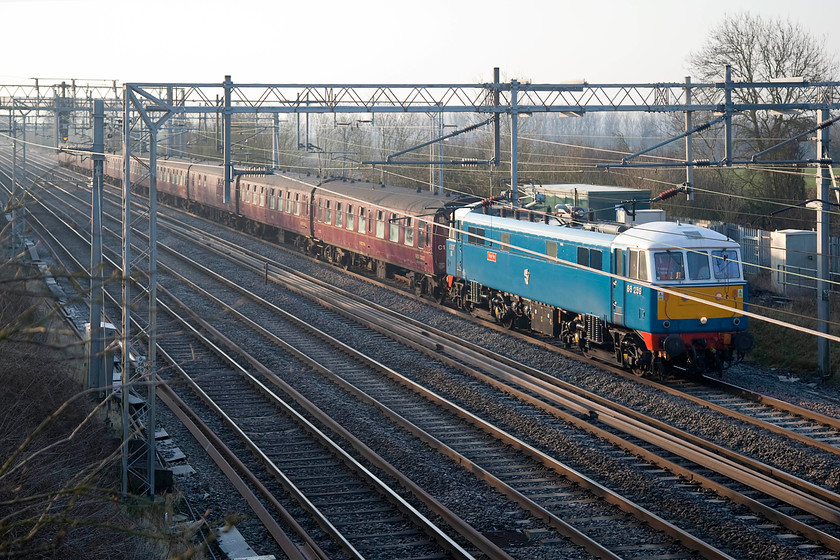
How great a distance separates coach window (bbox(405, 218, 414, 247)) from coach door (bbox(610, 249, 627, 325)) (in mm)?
9843

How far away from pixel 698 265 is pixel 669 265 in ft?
2.21

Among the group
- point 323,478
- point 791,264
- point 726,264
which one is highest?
point 726,264

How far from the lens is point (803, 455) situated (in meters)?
13.3

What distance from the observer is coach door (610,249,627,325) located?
58.2 ft

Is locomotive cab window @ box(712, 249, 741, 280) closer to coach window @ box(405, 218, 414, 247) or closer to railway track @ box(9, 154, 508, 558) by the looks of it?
railway track @ box(9, 154, 508, 558)

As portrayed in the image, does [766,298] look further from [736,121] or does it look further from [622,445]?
[736,121]

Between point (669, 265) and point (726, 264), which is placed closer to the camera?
point (669, 265)

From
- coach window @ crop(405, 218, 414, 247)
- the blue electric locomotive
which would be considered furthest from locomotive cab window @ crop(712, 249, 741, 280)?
coach window @ crop(405, 218, 414, 247)

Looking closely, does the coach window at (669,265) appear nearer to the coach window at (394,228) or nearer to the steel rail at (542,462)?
the steel rail at (542,462)

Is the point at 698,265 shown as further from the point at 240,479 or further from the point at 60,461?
the point at 60,461

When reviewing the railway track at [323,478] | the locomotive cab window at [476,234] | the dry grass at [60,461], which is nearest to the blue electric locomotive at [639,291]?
the locomotive cab window at [476,234]

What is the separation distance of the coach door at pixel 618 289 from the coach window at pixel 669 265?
0.75m

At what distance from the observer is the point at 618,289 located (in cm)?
1789

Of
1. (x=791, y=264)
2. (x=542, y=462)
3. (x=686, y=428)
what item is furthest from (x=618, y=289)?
(x=791, y=264)
